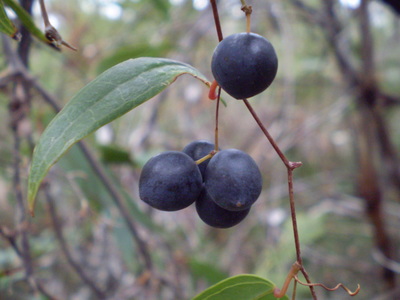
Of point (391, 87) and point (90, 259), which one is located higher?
point (391, 87)

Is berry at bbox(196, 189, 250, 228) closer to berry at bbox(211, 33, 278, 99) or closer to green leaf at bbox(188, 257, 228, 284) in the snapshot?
berry at bbox(211, 33, 278, 99)

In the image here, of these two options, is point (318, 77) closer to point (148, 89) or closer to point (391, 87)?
point (391, 87)

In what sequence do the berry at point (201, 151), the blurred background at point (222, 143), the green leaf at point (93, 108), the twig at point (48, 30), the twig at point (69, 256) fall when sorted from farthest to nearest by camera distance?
the blurred background at point (222, 143) < the twig at point (69, 256) < the berry at point (201, 151) < the twig at point (48, 30) < the green leaf at point (93, 108)

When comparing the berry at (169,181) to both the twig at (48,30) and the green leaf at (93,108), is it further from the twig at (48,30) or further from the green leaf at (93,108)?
the twig at (48,30)

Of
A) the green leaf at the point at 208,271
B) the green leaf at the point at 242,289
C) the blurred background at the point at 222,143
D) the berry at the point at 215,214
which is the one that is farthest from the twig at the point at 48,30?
the green leaf at the point at 208,271

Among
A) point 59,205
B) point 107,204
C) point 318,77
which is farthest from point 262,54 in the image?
point 318,77

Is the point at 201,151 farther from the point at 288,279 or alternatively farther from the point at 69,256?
the point at 69,256
